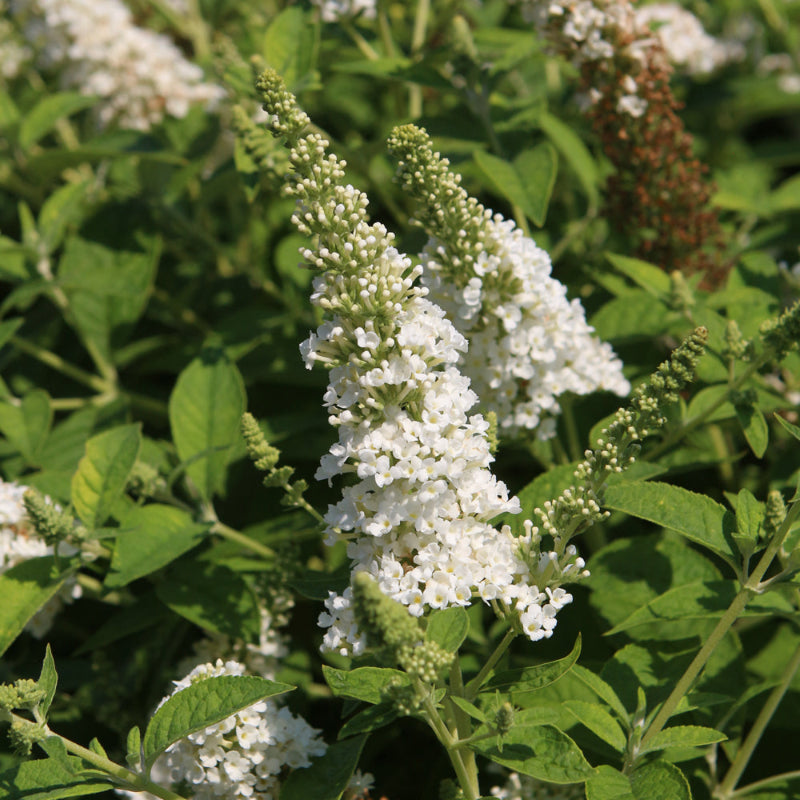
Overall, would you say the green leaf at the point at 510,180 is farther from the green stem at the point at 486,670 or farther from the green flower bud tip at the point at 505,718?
the green flower bud tip at the point at 505,718

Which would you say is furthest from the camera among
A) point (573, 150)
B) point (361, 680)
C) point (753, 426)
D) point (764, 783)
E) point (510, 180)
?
point (573, 150)

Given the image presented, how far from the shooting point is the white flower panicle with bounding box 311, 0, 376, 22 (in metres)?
3.16

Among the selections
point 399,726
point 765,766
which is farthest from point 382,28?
point 765,766

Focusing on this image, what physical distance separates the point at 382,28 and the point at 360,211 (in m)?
1.88

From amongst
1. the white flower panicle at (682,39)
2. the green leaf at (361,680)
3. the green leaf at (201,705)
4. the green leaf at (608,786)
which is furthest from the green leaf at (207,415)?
the white flower panicle at (682,39)

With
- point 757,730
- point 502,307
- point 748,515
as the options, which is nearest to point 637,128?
point 502,307

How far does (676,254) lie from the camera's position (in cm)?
326

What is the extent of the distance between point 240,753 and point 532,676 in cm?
75

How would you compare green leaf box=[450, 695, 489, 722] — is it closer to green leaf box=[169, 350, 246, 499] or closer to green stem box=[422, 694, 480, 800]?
green stem box=[422, 694, 480, 800]

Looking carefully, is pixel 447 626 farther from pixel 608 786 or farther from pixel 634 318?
pixel 634 318

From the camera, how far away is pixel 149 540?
100 inches

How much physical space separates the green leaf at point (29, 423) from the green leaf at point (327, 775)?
4.87ft

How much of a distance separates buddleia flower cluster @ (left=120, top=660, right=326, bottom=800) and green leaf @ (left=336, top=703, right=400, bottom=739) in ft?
0.87

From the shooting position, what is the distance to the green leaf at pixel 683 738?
189cm
